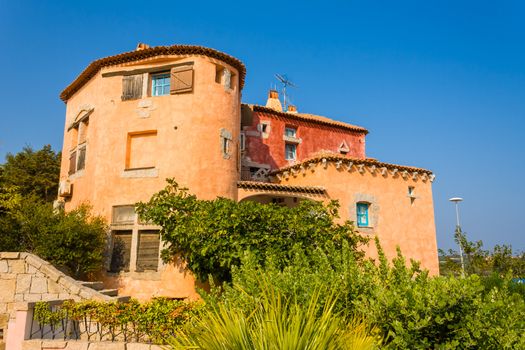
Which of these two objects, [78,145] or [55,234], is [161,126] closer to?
[78,145]

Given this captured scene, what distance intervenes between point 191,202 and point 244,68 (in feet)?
23.2

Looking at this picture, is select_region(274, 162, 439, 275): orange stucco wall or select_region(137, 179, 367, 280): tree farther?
select_region(274, 162, 439, 275): orange stucco wall

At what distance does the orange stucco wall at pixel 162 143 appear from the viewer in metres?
15.1

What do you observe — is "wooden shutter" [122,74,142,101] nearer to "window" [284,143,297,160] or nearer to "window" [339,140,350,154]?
"window" [284,143,297,160]

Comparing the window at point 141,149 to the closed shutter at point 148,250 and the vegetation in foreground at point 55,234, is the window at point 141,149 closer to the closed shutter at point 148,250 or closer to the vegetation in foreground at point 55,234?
the vegetation in foreground at point 55,234

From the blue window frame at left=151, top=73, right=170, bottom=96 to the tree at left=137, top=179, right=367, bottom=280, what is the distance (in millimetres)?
4462

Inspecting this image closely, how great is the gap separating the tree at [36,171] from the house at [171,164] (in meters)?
8.33

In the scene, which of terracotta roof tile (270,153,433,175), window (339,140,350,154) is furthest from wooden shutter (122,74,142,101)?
window (339,140,350,154)

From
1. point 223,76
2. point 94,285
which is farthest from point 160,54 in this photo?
point 94,285

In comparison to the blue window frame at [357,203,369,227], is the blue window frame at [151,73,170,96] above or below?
above

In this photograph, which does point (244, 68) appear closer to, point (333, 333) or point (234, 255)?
point (234, 255)

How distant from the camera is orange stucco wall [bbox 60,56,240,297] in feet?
49.6

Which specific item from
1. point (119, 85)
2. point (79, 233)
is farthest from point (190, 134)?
point (79, 233)

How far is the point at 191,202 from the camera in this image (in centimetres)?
1364
